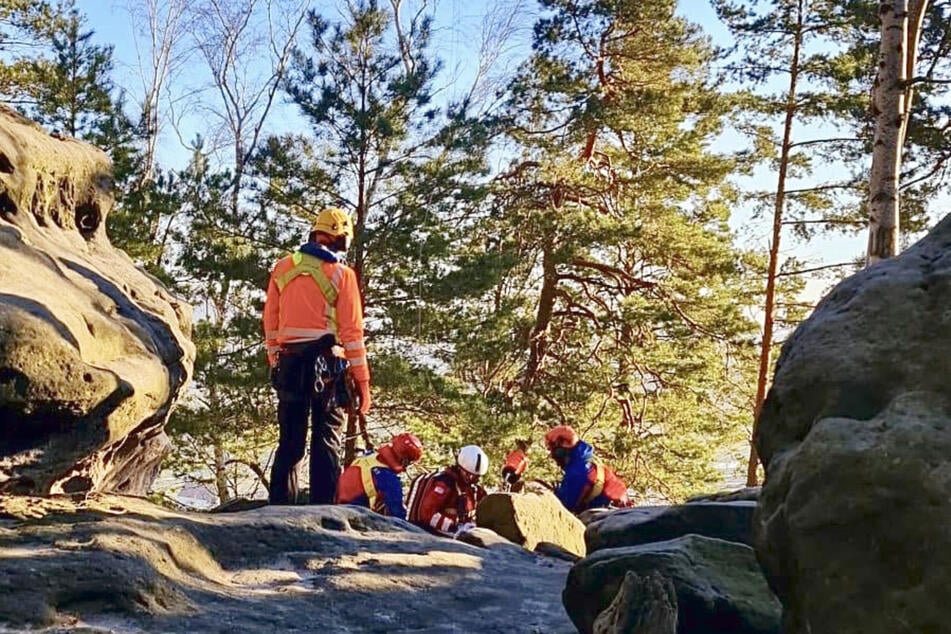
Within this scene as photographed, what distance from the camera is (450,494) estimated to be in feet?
25.5

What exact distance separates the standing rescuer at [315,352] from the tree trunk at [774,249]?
12.5 metres

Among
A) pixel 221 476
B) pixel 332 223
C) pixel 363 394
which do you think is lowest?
pixel 221 476

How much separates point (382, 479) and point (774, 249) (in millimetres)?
14526

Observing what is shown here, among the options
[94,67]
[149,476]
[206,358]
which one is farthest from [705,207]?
[149,476]

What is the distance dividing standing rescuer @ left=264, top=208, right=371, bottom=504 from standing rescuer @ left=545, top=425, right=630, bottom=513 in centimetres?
303

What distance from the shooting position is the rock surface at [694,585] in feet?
12.5

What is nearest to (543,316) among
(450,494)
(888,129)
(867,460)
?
(888,129)

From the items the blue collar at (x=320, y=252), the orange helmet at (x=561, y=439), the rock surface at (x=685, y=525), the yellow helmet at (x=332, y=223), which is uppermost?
the yellow helmet at (x=332, y=223)

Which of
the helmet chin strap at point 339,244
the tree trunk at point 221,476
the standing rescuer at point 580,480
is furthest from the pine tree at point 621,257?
the helmet chin strap at point 339,244

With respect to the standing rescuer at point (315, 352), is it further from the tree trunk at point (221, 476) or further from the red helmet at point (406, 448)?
the tree trunk at point (221, 476)

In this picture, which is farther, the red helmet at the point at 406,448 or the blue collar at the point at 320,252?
the red helmet at the point at 406,448

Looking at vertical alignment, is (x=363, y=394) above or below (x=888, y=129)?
below

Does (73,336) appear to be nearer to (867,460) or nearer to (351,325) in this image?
(351,325)

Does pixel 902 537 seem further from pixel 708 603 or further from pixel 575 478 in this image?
pixel 575 478
